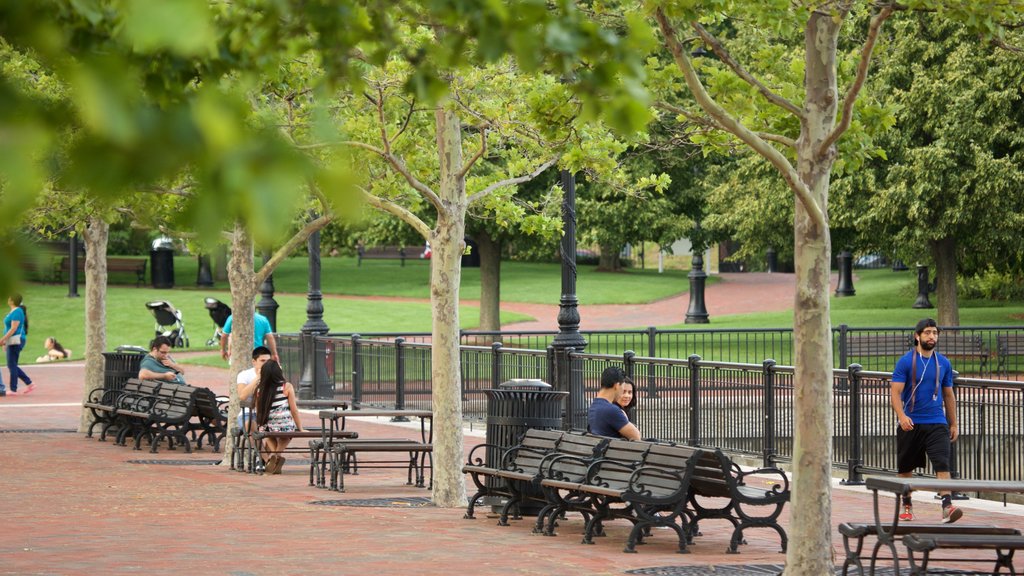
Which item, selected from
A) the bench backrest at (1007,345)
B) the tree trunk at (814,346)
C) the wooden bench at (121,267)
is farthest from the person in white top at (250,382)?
the wooden bench at (121,267)

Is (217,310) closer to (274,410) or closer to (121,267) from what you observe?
(274,410)

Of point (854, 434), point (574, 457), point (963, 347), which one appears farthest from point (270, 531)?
point (963, 347)

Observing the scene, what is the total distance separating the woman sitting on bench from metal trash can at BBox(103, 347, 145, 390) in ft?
17.4

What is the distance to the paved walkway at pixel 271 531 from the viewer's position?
9711 mm

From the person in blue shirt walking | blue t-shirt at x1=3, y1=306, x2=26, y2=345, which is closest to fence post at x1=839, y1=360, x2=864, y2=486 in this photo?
the person in blue shirt walking

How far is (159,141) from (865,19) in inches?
1258

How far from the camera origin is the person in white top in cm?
1605

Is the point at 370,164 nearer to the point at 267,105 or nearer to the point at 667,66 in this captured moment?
the point at 267,105

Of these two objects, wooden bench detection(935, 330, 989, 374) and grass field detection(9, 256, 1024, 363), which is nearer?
wooden bench detection(935, 330, 989, 374)

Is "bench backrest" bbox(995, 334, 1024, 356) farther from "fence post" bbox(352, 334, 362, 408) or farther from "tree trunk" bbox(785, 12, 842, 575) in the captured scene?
"tree trunk" bbox(785, 12, 842, 575)

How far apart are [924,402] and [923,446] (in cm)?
38

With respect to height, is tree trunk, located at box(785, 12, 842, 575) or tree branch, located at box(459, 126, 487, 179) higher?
tree branch, located at box(459, 126, 487, 179)

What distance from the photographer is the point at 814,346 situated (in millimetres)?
8203

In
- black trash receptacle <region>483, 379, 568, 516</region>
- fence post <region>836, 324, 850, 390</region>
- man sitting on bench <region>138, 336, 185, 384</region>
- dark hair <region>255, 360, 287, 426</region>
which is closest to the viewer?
black trash receptacle <region>483, 379, 568, 516</region>
